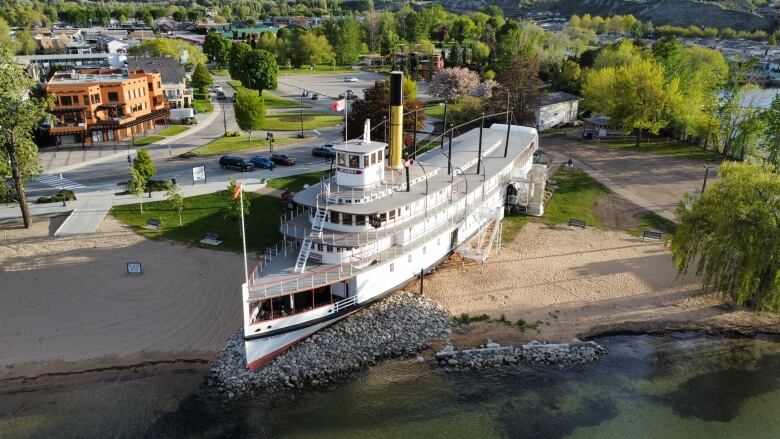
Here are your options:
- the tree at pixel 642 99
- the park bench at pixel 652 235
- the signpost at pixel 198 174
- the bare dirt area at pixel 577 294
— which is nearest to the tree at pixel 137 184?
the signpost at pixel 198 174

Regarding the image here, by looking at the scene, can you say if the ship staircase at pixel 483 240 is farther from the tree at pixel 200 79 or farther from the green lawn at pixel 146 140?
the tree at pixel 200 79

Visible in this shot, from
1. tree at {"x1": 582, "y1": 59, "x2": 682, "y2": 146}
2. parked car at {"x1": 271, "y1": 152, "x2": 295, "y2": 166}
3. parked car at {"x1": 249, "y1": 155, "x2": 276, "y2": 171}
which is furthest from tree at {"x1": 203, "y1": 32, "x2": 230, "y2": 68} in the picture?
tree at {"x1": 582, "y1": 59, "x2": 682, "y2": 146}

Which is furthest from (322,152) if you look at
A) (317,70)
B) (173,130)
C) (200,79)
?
(317,70)

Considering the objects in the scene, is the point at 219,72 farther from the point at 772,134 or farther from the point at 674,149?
the point at 772,134

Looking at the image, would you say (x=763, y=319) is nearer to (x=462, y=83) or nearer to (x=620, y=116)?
(x=620, y=116)

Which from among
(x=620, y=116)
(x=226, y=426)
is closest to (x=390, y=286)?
(x=226, y=426)

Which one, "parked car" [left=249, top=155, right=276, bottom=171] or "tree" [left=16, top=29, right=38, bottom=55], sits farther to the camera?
"tree" [left=16, top=29, right=38, bottom=55]

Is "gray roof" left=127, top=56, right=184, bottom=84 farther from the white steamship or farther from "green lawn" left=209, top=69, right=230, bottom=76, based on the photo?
the white steamship
